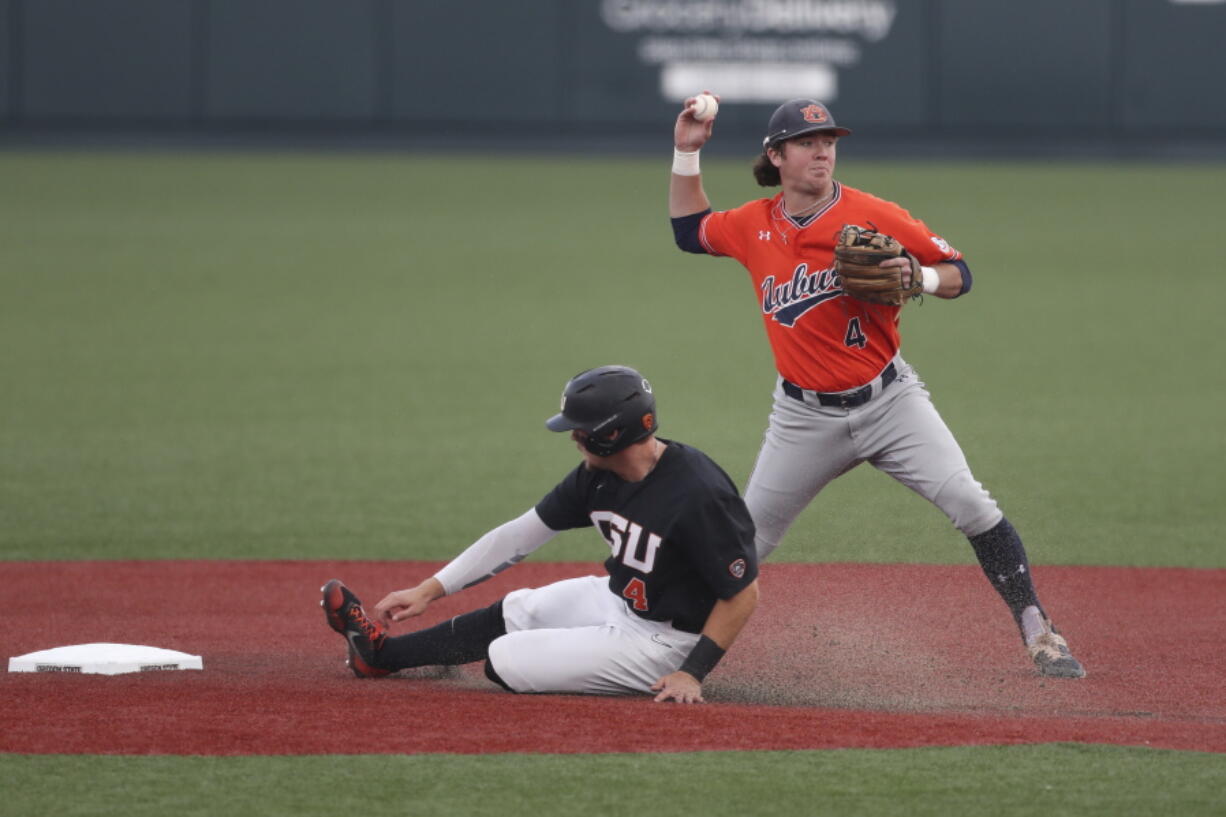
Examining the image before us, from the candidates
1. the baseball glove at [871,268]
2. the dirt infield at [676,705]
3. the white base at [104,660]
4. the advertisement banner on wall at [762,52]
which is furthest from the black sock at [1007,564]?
the advertisement banner on wall at [762,52]

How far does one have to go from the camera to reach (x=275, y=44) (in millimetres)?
28172

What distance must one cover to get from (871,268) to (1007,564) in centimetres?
119

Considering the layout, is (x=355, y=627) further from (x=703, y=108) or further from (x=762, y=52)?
(x=762, y=52)

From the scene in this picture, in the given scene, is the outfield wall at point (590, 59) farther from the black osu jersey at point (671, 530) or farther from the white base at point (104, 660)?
the black osu jersey at point (671, 530)

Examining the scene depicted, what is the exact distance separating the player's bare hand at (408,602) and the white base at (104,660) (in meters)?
0.81

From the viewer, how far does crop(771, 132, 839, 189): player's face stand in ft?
20.0

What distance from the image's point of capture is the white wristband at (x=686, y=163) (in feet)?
21.4

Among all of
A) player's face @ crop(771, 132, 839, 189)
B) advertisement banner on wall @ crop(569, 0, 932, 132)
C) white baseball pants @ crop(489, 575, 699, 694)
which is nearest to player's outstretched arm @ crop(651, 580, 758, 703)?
white baseball pants @ crop(489, 575, 699, 694)

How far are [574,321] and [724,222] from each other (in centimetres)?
1029

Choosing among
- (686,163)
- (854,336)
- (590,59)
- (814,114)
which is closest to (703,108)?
(686,163)

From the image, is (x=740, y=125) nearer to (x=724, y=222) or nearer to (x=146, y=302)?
(x=146, y=302)

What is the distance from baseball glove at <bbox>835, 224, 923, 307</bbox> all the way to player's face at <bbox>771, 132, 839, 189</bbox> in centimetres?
28

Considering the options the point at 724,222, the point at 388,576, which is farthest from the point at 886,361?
the point at 388,576

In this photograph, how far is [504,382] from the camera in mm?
13750
